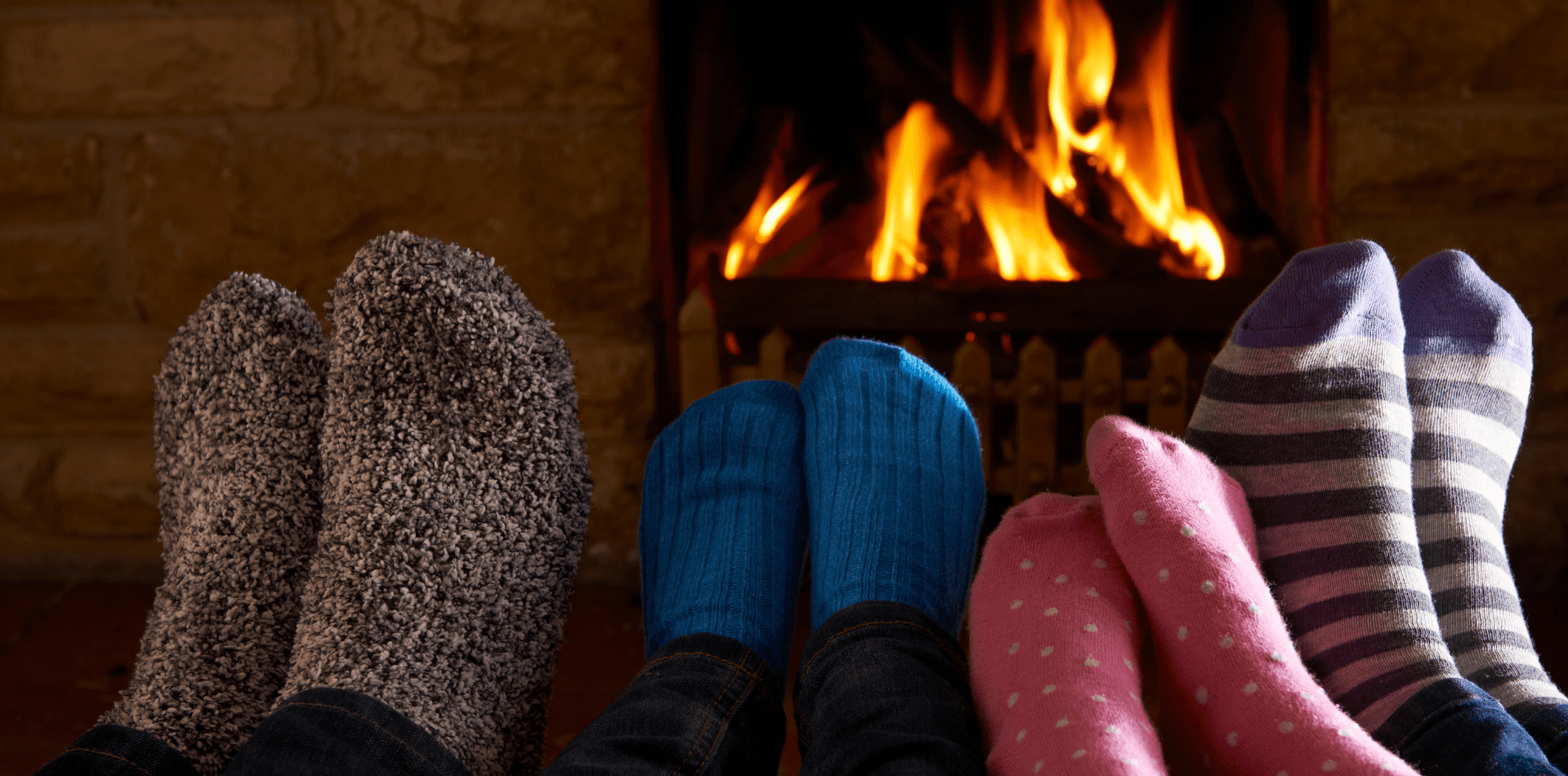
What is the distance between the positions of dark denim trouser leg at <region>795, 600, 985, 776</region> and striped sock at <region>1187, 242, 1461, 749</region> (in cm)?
24

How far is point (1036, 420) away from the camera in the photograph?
124 centimetres

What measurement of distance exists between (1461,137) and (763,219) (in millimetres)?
809

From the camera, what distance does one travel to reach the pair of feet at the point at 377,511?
0.68 meters

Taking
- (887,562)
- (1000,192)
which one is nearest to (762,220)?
(1000,192)

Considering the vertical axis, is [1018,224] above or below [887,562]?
above

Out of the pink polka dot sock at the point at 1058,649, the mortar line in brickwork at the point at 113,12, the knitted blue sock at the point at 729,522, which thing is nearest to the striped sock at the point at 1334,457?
the pink polka dot sock at the point at 1058,649

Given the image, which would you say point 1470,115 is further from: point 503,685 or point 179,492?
point 179,492

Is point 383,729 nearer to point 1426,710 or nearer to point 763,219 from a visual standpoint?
point 1426,710

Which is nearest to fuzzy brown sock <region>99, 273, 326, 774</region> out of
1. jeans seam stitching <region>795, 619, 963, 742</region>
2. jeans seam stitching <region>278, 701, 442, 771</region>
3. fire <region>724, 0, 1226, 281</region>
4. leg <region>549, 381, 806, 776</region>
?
jeans seam stitching <region>278, 701, 442, 771</region>

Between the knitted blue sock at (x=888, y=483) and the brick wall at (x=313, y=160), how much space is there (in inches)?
14.5

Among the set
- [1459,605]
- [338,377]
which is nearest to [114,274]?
[338,377]

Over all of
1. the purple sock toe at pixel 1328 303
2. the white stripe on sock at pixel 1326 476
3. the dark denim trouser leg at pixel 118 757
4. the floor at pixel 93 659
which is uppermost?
the purple sock toe at pixel 1328 303

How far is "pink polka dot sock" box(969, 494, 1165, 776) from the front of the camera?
51 centimetres

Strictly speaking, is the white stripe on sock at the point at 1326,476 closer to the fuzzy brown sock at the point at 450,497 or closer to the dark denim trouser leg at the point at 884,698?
the dark denim trouser leg at the point at 884,698
